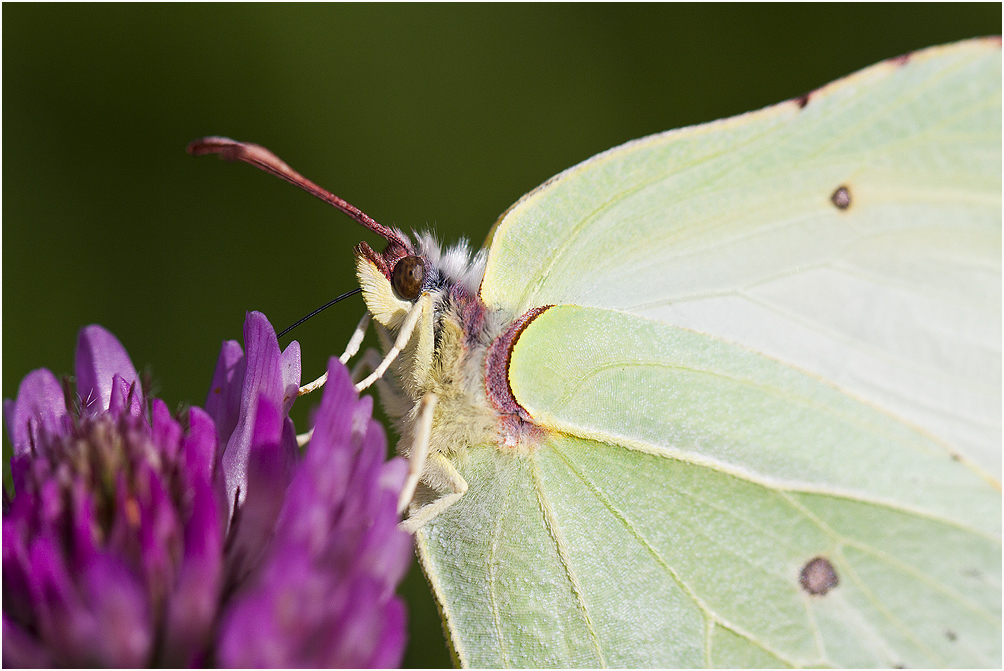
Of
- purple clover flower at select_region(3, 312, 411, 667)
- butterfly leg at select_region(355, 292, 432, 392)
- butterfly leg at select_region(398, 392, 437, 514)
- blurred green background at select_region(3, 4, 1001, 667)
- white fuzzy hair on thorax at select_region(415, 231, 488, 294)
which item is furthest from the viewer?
blurred green background at select_region(3, 4, 1001, 667)


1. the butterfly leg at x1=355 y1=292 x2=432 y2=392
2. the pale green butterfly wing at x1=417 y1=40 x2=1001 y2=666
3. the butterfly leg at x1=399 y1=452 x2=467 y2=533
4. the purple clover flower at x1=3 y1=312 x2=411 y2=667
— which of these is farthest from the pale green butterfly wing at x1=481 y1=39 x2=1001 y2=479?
the purple clover flower at x1=3 y1=312 x2=411 y2=667

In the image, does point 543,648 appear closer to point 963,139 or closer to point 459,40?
point 963,139

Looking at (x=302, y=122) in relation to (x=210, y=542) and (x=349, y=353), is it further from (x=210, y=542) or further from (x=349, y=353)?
(x=210, y=542)

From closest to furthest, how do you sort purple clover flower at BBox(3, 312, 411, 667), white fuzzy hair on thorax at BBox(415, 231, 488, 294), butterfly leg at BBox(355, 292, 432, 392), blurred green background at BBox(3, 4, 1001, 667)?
purple clover flower at BBox(3, 312, 411, 667) → butterfly leg at BBox(355, 292, 432, 392) → white fuzzy hair on thorax at BBox(415, 231, 488, 294) → blurred green background at BBox(3, 4, 1001, 667)

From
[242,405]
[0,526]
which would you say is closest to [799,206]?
[242,405]

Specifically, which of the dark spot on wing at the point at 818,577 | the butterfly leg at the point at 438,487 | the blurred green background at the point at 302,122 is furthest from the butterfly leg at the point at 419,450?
the blurred green background at the point at 302,122

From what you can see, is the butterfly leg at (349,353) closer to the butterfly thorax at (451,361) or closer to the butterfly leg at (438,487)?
the butterfly thorax at (451,361)

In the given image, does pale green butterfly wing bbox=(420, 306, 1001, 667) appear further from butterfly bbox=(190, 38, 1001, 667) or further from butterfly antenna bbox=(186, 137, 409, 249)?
butterfly antenna bbox=(186, 137, 409, 249)
